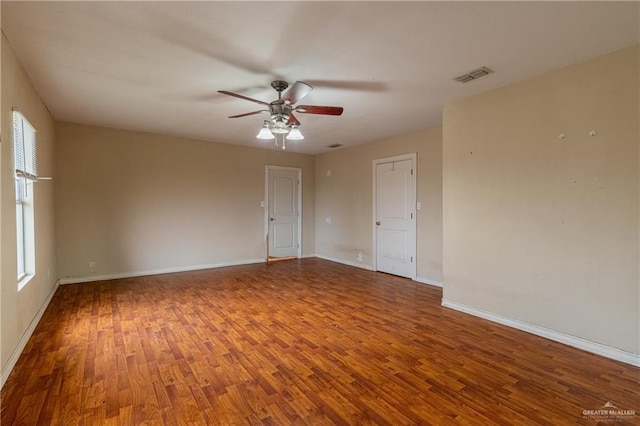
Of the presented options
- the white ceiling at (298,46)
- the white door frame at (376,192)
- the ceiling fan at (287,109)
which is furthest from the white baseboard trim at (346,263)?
the ceiling fan at (287,109)

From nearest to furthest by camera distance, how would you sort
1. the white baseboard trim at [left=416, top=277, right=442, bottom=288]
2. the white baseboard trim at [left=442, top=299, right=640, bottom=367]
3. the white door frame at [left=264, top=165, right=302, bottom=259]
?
the white baseboard trim at [left=442, top=299, right=640, bottom=367] < the white baseboard trim at [left=416, top=277, right=442, bottom=288] < the white door frame at [left=264, top=165, right=302, bottom=259]

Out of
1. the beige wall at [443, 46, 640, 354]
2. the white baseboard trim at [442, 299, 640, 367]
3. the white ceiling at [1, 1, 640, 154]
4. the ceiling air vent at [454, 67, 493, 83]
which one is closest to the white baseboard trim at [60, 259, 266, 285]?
the white ceiling at [1, 1, 640, 154]

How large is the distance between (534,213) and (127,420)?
368 cm

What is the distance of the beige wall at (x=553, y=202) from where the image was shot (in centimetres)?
250

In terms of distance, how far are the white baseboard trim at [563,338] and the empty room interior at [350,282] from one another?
0.02m

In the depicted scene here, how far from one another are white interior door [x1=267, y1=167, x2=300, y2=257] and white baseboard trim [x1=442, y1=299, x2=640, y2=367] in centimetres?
427

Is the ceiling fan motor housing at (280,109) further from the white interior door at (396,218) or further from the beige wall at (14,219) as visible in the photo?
the white interior door at (396,218)

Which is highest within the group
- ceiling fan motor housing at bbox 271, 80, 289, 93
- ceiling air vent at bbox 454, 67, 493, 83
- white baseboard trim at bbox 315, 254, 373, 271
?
ceiling air vent at bbox 454, 67, 493, 83

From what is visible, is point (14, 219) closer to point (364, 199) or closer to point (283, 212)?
point (283, 212)

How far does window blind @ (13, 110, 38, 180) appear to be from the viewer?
2.67m

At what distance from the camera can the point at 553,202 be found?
9.52 feet

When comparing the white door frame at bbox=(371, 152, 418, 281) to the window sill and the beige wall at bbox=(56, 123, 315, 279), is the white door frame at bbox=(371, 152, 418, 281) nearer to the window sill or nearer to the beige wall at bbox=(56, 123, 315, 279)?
the beige wall at bbox=(56, 123, 315, 279)

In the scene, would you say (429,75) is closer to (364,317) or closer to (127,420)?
(364,317)
